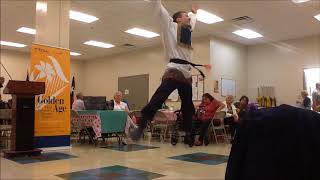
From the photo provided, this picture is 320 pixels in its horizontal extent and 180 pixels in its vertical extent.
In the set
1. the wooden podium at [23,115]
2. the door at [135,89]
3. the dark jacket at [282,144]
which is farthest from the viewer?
the door at [135,89]

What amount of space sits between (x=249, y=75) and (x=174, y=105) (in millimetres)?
3227

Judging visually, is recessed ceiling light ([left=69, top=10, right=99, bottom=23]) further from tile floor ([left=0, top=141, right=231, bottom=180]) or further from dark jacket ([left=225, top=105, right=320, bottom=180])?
dark jacket ([left=225, top=105, right=320, bottom=180])

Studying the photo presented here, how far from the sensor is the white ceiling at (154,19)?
7.94 metres

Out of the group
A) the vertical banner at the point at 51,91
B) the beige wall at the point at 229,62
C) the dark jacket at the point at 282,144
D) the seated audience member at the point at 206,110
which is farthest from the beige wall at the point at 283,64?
the dark jacket at the point at 282,144

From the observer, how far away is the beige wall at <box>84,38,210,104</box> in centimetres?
1130

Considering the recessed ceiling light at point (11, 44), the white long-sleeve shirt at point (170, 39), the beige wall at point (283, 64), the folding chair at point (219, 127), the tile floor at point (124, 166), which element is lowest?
the tile floor at point (124, 166)

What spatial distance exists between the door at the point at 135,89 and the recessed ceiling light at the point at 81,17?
429 cm

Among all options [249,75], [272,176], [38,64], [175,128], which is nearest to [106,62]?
[249,75]

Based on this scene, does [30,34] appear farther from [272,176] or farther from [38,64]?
[272,176]

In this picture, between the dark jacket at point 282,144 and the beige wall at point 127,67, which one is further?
the beige wall at point 127,67

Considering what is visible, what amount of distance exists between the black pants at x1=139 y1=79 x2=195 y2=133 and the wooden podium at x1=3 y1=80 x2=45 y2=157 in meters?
4.04

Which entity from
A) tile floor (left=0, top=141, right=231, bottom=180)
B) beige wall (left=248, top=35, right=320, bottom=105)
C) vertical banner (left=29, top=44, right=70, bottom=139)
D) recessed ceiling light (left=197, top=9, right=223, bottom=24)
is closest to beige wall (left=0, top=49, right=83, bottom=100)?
vertical banner (left=29, top=44, right=70, bottom=139)

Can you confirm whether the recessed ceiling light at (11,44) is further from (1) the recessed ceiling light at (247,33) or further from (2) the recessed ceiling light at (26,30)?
A: (1) the recessed ceiling light at (247,33)

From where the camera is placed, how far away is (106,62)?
15.2m
